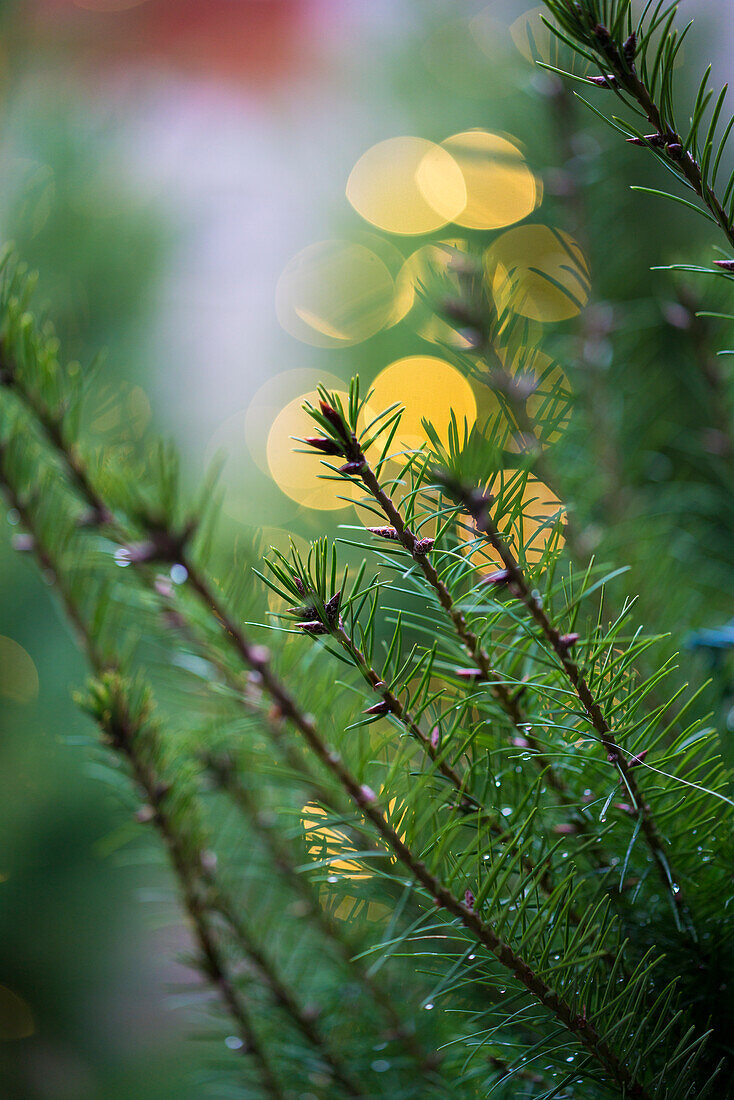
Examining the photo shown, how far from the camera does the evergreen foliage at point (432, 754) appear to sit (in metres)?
0.14

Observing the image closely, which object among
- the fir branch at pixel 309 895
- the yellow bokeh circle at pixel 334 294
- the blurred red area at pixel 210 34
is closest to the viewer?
the fir branch at pixel 309 895

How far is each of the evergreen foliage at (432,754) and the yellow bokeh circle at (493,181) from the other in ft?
0.28

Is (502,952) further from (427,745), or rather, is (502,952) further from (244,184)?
(244,184)

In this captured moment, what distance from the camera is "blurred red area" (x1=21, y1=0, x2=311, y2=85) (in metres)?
0.92

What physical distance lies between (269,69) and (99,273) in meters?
0.57

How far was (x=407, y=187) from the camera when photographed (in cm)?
64

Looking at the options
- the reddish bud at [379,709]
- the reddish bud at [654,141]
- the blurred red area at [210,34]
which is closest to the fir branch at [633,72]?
the reddish bud at [654,141]

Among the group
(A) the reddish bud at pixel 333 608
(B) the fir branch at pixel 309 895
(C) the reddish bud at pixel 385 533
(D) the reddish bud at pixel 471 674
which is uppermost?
(C) the reddish bud at pixel 385 533

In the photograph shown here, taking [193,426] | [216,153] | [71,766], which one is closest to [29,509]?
[71,766]

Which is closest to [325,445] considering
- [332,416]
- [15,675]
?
[332,416]

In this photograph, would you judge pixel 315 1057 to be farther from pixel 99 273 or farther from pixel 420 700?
pixel 99 273

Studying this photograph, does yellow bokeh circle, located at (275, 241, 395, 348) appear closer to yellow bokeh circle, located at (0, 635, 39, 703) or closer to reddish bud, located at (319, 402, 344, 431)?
yellow bokeh circle, located at (0, 635, 39, 703)

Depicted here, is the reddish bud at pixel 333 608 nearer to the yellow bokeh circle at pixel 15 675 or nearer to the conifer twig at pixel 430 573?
the conifer twig at pixel 430 573

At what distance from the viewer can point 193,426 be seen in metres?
0.79
